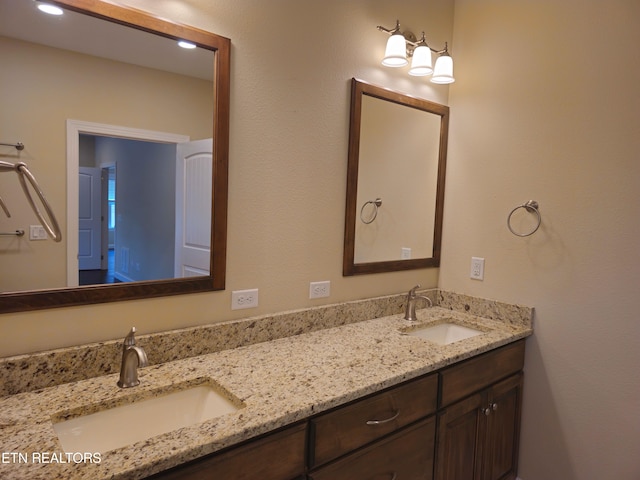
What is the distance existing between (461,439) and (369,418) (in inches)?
25.9

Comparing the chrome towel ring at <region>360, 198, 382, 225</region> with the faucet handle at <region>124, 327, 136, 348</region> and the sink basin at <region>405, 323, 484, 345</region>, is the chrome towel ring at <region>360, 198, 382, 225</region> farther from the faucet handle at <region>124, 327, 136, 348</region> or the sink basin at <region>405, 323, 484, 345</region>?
the faucet handle at <region>124, 327, 136, 348</region>

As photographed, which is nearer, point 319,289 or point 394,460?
point 394,460

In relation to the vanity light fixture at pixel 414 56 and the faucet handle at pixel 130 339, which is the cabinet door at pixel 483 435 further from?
the vanity light fixture at pixel 414 56

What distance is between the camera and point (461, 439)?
1.79 metres

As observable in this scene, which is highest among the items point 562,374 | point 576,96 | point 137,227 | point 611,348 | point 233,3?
point 233,3

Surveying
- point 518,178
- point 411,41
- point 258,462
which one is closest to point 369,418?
point 258,462

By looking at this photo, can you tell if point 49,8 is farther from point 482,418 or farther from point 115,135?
point 482,418

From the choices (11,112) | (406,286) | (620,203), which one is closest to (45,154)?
(11,112)

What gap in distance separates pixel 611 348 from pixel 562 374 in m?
0.26

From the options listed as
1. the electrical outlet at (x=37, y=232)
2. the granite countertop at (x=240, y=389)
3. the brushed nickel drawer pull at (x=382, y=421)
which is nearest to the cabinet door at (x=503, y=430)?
the granite countertop at (x=240, y=389)

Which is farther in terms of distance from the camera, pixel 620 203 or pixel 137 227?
pixel 620 203

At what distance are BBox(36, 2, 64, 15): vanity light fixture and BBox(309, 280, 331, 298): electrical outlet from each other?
53.0 inches

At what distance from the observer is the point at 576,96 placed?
1.93 meters

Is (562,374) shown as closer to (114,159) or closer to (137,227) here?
(137,227)
